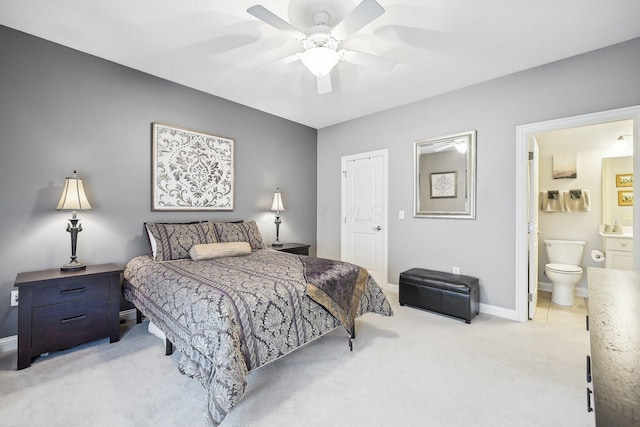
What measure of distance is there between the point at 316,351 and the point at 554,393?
5.19 feet

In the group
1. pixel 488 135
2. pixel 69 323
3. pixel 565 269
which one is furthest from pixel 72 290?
pixel 565 269

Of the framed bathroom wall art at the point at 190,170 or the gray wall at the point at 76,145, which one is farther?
the framed bathroom wall art at the point at 190,170

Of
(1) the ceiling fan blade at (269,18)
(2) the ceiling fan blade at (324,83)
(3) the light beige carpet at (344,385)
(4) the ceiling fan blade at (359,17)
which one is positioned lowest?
(3) the light beige carpet at (344,385)

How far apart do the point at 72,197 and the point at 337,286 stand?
91.5 inches

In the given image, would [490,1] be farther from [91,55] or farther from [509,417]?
[91,55]

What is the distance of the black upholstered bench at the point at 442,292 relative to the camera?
293 centimetres

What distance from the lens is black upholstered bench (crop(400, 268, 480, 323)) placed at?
293 centimetres

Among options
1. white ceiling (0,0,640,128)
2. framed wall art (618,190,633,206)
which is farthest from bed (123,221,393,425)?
framed wall art (618,190,633,206)

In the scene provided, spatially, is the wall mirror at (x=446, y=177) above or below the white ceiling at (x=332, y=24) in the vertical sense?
below

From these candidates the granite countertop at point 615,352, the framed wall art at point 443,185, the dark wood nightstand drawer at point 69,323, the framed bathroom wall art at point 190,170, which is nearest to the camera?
the granite countertop at point 615,352

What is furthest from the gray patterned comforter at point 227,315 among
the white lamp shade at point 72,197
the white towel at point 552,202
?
the white towel at point 552,202

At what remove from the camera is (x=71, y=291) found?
89.3 inches

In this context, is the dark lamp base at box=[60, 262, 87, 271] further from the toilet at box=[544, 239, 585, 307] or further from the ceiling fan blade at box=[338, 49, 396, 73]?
the toilet at box=[544, 239, 585, 307]

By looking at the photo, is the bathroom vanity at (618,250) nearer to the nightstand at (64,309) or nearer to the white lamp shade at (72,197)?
the nightstand at (64,309)
